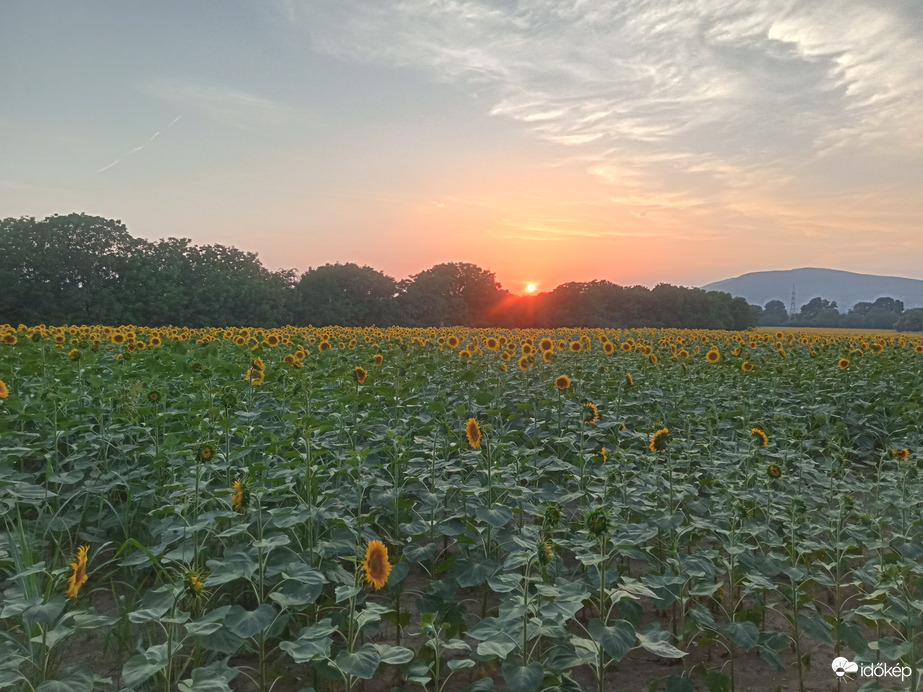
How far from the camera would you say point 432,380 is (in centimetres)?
804

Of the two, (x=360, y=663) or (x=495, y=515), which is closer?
(x=360, y=663)

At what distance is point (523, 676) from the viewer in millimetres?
2564

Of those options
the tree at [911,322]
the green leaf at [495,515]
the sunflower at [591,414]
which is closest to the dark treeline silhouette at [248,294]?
the tree at [911,322]

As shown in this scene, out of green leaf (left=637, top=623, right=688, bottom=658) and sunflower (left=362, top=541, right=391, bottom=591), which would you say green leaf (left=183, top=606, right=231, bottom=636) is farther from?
green leaf (left=637, top=623, right=688, bottom=658)

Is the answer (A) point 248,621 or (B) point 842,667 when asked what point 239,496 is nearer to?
(A) point 248,621

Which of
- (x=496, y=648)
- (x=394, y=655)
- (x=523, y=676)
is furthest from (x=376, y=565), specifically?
(x=523, y=676)

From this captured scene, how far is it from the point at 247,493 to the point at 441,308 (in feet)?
172

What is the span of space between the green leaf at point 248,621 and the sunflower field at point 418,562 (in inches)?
0.6

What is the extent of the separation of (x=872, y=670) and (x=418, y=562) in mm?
2483

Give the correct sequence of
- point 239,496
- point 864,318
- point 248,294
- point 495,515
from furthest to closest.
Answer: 1. point 864,318
2. point 248,294
3. point 495,515
4. point 239,496

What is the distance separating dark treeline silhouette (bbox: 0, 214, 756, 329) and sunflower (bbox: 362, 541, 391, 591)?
139 ft

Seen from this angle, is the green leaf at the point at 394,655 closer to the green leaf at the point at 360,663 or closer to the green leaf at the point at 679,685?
the green leaf at the point at 360,663

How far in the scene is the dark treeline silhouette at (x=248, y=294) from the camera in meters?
41.5

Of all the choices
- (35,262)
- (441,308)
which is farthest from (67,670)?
(441,308)
